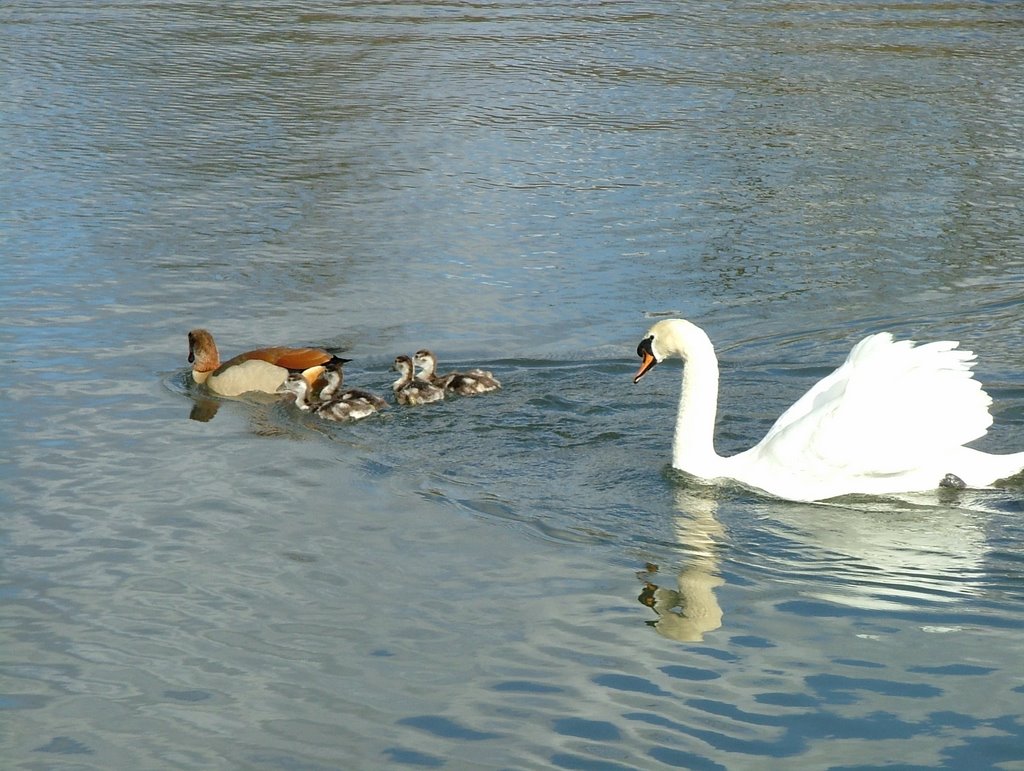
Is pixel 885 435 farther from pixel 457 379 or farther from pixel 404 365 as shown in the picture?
pixel 404 365

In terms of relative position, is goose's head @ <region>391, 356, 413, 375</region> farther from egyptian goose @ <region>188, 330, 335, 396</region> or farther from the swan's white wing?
the swan's white wing

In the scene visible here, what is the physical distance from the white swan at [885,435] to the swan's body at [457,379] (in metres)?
2.10

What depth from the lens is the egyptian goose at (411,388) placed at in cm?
958

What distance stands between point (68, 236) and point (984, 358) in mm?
7542

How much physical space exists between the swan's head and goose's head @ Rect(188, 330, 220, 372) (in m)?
3.02

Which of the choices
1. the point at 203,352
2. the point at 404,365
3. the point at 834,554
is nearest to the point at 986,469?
the point at 834,554

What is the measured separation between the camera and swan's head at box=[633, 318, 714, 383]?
8.45 meters

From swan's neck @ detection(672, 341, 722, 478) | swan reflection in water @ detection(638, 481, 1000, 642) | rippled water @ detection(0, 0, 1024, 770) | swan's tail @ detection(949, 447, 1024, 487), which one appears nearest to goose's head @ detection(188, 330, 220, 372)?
rippled water @ detection(0, 0, 1024, 770)

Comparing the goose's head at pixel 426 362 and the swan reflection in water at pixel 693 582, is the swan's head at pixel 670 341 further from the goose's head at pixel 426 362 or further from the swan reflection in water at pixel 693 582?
the goose's head at pixel 426 362

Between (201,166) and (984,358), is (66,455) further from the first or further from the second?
(201,166)

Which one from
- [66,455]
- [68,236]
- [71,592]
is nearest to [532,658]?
[71,592]

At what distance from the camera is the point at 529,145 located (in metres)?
16.9

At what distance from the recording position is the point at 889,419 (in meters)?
7.83

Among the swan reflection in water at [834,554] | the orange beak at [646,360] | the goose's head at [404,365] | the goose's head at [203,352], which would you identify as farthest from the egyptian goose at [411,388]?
the swan reflection in water at [834,554]
